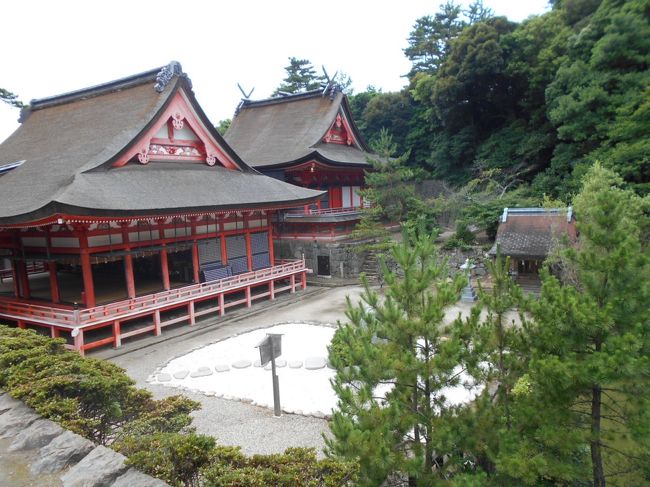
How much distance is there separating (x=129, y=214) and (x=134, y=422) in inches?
308

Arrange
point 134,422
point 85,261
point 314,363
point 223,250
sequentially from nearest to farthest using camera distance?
point 134,422 < point 314,363 < point 85,261 < point 223,250

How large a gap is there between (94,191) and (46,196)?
1.36 metres

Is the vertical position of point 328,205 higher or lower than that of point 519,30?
lower

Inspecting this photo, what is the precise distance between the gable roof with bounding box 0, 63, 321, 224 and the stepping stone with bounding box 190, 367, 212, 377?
185 inches

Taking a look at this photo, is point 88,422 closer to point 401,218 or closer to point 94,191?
point 94,191

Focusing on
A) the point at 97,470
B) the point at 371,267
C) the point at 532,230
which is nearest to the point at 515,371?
the point at 97,470

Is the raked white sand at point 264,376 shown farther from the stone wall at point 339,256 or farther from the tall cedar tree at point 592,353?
the stone wall at point 339,256

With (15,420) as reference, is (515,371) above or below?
above

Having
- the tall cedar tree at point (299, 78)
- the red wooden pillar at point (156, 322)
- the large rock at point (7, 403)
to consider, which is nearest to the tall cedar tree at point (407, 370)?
the large rock at point (7, 403)

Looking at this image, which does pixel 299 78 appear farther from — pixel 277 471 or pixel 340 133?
pixel 277 471

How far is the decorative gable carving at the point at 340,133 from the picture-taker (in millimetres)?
25641

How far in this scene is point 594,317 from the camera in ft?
14.1

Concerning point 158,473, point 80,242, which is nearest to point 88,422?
point 158,473

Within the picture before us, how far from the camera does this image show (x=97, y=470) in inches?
154
